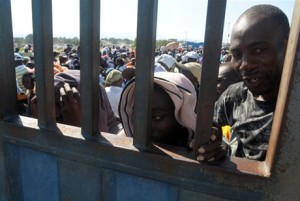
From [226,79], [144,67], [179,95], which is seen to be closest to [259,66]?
[179,95]

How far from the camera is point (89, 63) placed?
98cm

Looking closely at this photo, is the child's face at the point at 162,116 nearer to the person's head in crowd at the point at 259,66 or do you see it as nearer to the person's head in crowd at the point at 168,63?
the person's head in crowd at the point at 259,66

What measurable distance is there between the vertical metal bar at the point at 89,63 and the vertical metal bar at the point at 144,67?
0.17 m

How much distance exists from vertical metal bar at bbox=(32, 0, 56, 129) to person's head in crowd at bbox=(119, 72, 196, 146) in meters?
0.45

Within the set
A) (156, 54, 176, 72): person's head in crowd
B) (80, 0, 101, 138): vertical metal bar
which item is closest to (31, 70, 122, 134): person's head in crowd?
(80, 0, 101, 138): vertical metal bar

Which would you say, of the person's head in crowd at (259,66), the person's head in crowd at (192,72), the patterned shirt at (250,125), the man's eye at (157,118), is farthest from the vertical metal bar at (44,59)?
the person's head in crowd at (192,72)

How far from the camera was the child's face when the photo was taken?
59.0 inches

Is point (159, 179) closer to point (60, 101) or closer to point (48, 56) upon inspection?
point (48, 56)

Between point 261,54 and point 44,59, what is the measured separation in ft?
3.03

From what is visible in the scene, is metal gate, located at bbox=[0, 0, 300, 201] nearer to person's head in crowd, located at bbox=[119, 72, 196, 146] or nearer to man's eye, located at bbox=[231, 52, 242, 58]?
person's head in crowd, located at bbox=[119, 72, 196, 146]

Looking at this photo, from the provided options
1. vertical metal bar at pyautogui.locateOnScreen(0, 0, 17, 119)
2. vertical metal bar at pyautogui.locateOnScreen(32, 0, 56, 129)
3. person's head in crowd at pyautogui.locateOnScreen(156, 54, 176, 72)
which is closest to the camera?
vertical metal bar at pyautogui.locateOnScreen(32, 0, 56, 129)

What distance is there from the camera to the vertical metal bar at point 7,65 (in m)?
1.14

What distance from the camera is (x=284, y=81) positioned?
77 cm

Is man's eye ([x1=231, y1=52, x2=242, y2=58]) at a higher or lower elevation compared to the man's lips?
higher
